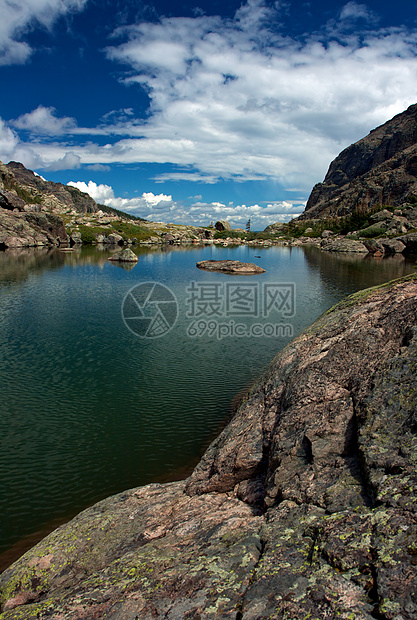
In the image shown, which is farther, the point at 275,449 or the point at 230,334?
the point at 230,334

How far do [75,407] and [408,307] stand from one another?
680 inches

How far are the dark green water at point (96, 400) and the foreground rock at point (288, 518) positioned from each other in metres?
3.70

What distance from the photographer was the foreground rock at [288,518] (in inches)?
194

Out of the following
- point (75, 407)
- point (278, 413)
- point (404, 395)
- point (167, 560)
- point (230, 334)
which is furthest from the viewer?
point (230, 334)

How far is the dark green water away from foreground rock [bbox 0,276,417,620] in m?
3.70

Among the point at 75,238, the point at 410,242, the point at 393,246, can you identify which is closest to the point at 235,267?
the point at 393,246

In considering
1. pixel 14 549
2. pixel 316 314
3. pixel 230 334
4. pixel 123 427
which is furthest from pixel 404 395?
pixel 316 314

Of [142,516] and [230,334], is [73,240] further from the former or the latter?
[142,516]

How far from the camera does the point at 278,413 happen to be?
36.4 ft

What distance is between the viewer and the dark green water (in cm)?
1458

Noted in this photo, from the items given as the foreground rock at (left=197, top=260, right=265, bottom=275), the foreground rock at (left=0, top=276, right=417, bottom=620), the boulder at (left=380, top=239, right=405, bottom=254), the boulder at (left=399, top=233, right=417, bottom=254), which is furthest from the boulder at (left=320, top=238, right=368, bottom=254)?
the foreground rock at (left=0, top=276, right=417, bottom=620)

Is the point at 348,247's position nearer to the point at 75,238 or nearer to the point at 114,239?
the point at 114,239

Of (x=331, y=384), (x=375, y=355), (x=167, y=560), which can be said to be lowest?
(x=167, y=560)

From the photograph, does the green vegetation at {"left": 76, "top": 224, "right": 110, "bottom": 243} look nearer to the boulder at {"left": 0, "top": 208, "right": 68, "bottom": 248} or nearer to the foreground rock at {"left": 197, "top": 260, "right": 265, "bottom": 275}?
the boulder at {"left": 0, "top": 208, "right": 68, "bottom": 248}
